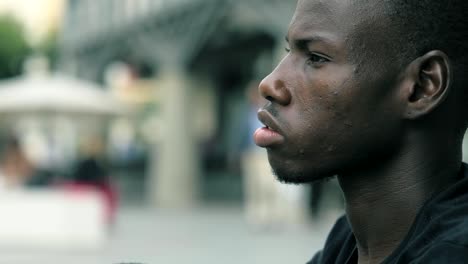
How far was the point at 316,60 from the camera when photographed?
148cm

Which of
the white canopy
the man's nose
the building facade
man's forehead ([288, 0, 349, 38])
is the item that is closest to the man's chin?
the man's nose

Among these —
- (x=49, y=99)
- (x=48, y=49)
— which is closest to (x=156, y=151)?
(x=49, y=99)

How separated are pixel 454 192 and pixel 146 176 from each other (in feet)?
71.1

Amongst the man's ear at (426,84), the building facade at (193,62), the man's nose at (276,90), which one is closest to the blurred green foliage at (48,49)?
the building facade at (193,62)

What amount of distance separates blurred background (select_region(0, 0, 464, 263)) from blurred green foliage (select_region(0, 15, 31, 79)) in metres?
22.8

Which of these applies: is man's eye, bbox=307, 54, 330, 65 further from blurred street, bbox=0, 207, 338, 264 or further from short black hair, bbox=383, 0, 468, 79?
blurred street, bbox=0, 207, 338, 264

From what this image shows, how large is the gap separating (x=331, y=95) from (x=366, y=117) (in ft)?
0.22

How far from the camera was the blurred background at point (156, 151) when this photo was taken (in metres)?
10.3

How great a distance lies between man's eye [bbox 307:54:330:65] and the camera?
57.9 inches

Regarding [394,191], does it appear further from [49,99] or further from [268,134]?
[49,99]

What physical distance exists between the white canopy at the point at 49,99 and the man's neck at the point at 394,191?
1457 centimetres

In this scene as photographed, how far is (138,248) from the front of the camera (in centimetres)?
955

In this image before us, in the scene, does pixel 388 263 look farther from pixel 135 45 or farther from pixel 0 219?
pixel 135 45

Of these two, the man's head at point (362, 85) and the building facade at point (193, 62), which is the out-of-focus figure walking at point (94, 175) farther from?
the man's head at point (362, 85)
